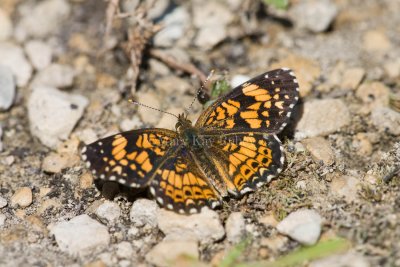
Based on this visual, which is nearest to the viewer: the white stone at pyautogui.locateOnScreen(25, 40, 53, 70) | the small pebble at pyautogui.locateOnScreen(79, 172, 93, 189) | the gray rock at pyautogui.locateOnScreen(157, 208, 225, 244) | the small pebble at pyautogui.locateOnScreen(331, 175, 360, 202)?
the gray rock at pyautogui.locateOnScreen(157, 208, 225, 244)

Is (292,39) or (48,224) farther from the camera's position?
(292,39)

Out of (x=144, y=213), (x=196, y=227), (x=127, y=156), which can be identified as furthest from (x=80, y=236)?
(x=196, y=227)

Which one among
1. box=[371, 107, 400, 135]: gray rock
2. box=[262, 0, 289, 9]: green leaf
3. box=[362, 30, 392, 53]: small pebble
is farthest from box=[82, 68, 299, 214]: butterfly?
box=[362, 30, 392, 53]: small pebble

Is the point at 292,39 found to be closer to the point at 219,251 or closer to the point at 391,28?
the point at 391,28

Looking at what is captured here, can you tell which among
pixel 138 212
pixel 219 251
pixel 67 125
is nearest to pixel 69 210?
pixel 138 212

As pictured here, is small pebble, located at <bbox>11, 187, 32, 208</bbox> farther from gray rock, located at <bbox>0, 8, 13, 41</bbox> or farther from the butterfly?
gray rock, located at <bbox>0, 8, 13, 41</bbox>

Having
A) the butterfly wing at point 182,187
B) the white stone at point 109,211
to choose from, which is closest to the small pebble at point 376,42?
the butterfly wing at point 182,187
